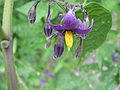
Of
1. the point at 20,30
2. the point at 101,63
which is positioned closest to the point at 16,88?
the point at 101,63

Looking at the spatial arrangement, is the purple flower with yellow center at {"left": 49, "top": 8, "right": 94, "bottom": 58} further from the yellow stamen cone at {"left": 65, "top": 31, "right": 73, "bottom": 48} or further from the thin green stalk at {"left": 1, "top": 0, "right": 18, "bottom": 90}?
the thin green stalk at {"left": 1, "top": 0, "right": 18, "bottom": 90}

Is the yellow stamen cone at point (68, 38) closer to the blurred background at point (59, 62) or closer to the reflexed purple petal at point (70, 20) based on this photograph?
the reflexed purple petal at point (70, 20)

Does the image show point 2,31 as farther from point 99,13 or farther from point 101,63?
point 101,63

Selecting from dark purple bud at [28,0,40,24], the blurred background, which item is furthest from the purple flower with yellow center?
the blurred background

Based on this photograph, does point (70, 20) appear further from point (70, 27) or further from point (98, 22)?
point (98, 22)

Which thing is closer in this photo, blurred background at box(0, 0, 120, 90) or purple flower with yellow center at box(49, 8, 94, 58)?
purple flower with yellow center at box(49, 8, 94, 58)

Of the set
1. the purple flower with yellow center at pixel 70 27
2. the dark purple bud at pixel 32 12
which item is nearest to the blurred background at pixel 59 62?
the dark purple bud at pixel 32 12
